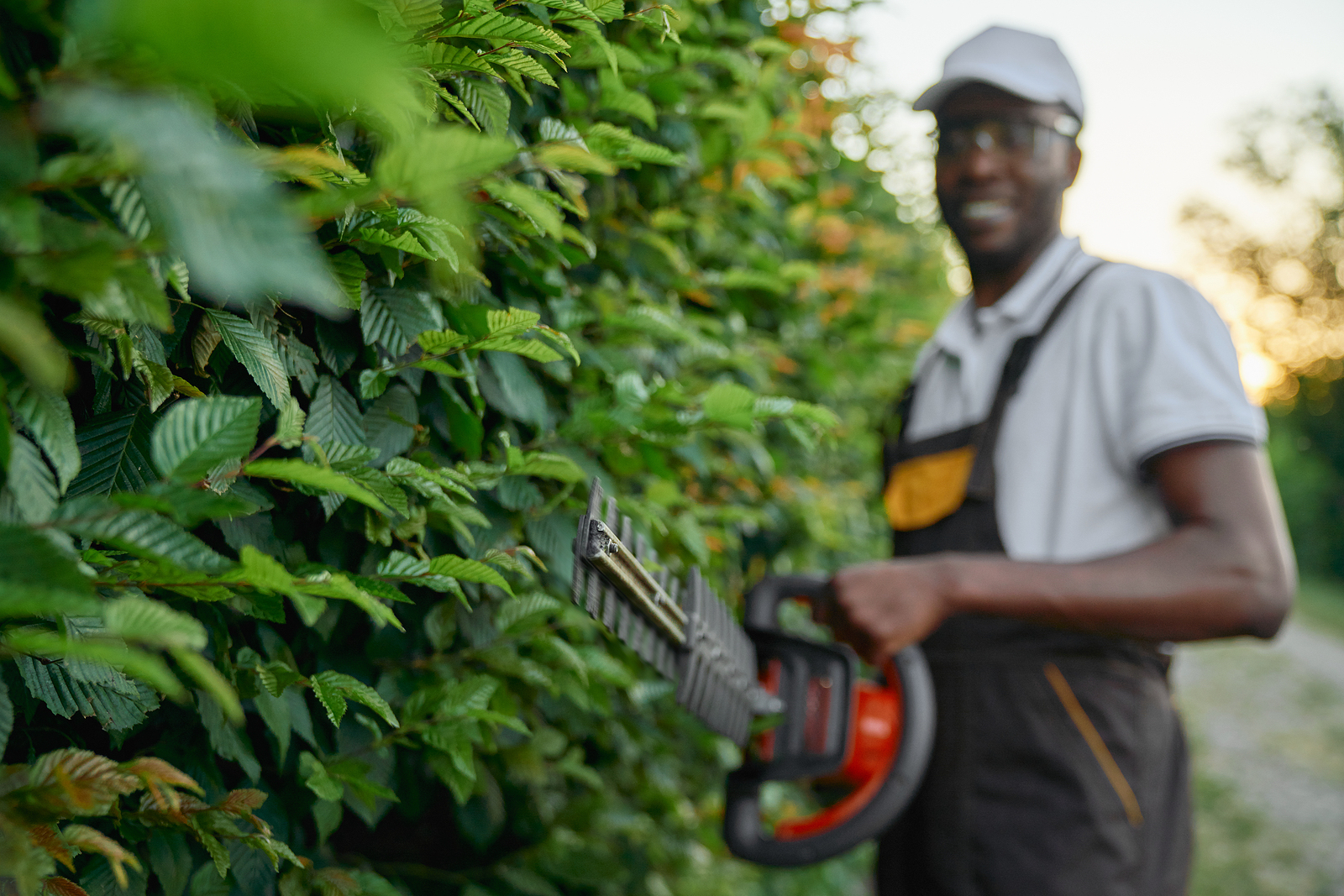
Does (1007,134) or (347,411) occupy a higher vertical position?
(1007,134)

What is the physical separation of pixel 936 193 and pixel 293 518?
1837 mm

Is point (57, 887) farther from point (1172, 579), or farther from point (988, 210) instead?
point (988, 210)

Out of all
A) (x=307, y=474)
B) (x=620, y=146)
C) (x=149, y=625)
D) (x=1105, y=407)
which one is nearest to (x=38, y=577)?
(x=149, y=625)

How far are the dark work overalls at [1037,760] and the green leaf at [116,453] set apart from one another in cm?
154

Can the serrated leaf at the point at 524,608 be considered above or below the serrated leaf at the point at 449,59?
below

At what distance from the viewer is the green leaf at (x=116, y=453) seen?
2.09 ft

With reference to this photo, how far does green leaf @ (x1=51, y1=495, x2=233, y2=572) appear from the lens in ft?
1.61

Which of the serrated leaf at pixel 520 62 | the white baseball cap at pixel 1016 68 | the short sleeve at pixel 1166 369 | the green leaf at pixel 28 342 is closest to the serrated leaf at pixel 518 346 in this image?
the serrated leaf at pixel 520 62

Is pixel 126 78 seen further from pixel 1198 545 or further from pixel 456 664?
pixel 1198 545

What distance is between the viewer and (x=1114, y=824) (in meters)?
1.54

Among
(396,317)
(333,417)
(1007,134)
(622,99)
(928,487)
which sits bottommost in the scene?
(333,417)

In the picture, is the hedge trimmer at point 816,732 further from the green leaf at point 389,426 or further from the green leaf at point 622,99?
the green leaf at point 622,99

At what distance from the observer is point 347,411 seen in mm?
810

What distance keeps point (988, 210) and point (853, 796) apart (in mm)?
1391
